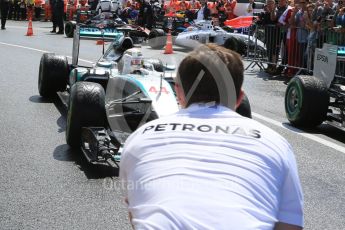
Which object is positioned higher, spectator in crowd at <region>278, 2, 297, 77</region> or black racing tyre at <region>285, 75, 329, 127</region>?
spectator in crowd at <region>278, 2, 297, 77</region>

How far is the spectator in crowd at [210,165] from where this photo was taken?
1.94m

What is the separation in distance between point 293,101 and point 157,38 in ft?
43.6

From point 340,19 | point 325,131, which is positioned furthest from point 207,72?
point 340,19

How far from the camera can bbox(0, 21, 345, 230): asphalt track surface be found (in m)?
4.83

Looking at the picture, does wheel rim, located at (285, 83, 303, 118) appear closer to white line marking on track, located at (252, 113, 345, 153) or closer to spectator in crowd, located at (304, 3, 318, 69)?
white line marking on track, located at (252, 113, 345, 153)

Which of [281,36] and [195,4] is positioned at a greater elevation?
[195,4]

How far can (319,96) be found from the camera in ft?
26.5

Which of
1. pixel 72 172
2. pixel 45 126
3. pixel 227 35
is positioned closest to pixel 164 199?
pixel 72 172

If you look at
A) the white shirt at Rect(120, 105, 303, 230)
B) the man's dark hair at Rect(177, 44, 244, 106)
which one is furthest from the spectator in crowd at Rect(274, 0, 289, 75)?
the white shirt at Rect(120, 105, 303, 230)

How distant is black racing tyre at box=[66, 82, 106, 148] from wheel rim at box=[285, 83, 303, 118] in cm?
308

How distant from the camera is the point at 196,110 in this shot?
2.28m

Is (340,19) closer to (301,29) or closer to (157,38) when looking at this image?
(301,29)

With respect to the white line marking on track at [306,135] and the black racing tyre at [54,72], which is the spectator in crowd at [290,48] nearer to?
the white line marking on track at [306,135]

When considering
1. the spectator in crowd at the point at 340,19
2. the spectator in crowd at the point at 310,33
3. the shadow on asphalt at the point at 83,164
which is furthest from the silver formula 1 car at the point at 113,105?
the spectator in crowd at the point at 340,19
